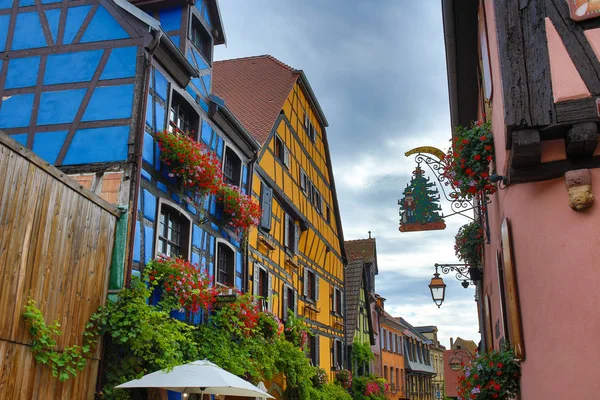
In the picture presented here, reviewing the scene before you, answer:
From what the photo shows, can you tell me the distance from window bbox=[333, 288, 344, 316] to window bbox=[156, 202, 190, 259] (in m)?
11.3

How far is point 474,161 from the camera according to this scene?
630cm

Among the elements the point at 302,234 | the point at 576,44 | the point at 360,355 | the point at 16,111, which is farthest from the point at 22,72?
the point at 360,355

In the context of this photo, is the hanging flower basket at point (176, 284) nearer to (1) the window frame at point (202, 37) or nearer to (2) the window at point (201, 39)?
(1) the window frame at point (202, 37)

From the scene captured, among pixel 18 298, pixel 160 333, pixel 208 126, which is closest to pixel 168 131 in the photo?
pixel 208 126

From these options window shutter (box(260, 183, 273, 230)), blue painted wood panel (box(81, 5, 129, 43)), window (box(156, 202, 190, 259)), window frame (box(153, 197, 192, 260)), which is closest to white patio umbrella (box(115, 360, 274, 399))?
window frame (box(153, 197, 192, 260))

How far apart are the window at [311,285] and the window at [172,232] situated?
26.0 feet

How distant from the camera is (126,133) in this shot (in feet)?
28.3

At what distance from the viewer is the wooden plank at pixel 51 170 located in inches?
237

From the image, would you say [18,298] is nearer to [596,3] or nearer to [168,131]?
[168,131]

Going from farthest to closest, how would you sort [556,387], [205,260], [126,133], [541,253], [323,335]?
1. [323,335]
2. [205,260]
3. [126,133]
4. [541,253]
5. [556,387]

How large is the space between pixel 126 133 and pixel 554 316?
633 centimetres

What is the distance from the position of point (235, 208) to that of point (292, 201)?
5.43 metres

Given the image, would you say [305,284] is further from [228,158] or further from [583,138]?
[583,138]

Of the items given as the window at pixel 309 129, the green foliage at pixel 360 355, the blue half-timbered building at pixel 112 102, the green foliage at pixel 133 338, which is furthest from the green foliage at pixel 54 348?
the green foliage at pixel 360 355
